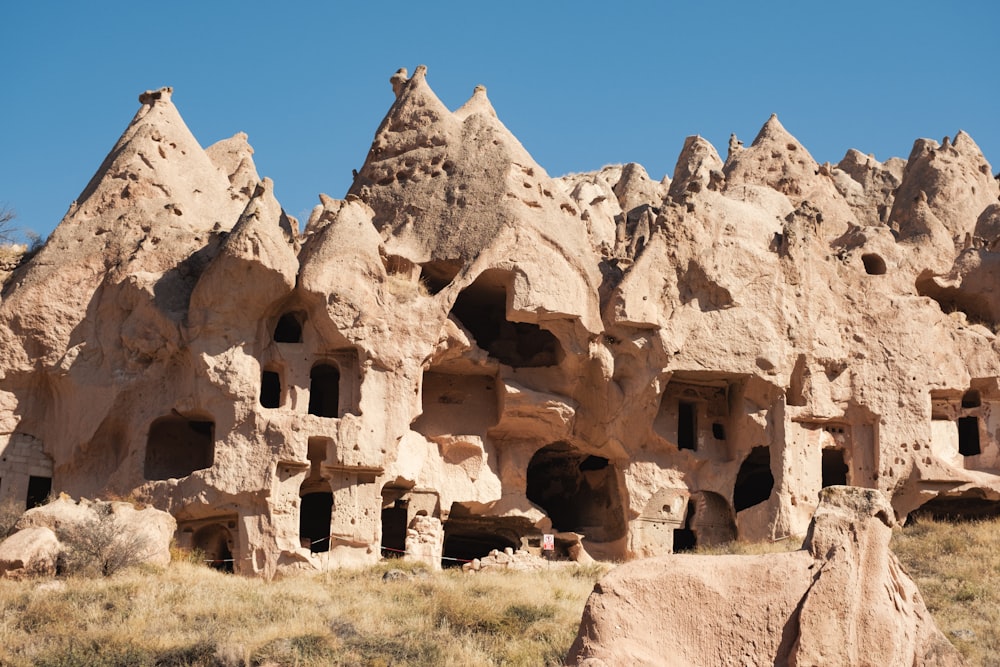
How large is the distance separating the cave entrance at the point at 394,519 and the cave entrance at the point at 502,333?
366 cm

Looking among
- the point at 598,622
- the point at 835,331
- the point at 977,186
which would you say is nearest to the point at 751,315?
the point at 835,331

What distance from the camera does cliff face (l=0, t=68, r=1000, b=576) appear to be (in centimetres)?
2342

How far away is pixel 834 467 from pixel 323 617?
14.7 meters

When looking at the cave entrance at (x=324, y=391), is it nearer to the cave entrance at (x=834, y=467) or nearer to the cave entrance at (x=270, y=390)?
the cave entrance at (x=270, y=390)

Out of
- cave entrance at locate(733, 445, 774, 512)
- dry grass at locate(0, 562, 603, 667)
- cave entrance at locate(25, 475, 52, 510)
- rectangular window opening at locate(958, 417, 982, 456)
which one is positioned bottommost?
dry grass at locate(0, 562, 603, 667)

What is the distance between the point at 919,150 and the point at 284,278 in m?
20.3

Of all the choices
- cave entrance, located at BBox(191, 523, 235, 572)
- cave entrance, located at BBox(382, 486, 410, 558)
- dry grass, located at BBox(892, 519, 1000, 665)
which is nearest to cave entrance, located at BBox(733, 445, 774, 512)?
dry grass, located at BBox(892, 519, 1000, 665)

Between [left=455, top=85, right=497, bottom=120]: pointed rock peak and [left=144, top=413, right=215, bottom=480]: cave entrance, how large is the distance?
355 inches

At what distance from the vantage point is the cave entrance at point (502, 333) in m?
27.2

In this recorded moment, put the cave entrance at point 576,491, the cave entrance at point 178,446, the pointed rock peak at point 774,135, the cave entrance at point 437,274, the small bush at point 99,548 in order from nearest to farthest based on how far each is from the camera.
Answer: the small bush at point 99,548 → the cave entrance at point 178,446 → the cave entrance at point 437,274 → the cave entrance at point 576,491 → the pointed rock peak at point 774,135

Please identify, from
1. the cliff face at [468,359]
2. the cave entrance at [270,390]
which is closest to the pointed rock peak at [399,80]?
the cliff face at [468,359]

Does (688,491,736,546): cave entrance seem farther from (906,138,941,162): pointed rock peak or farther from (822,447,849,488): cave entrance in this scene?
(906,138,941,162): pointed rock peak

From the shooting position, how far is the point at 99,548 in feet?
64.0

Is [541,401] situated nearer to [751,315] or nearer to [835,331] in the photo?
[751,315]
